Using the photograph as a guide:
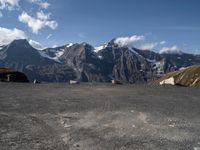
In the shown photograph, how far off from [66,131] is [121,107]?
8069 mm

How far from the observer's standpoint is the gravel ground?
49.0 feet

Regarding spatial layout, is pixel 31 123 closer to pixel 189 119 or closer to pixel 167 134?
pixel 167 134

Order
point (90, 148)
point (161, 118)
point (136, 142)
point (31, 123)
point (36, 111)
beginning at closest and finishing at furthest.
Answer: point (90, 148) < point (136, 142) < point (31, 123) < point (161, 118) < point (36, 111)

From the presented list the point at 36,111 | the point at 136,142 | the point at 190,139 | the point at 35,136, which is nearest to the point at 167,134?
the point at 190,139

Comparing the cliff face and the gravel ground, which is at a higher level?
the cliff face

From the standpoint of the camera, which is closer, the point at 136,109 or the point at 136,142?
the point at 136,142

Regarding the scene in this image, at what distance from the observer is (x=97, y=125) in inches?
723

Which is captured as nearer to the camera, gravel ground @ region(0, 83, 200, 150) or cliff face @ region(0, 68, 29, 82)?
gravel ground @ region(0, 83, 200, 150)

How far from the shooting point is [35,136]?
16.0 metres

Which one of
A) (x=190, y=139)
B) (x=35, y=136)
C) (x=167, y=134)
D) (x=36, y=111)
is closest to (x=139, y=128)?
(x=167, y=134)

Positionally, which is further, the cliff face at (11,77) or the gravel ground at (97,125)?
the cliff face at (11,77)

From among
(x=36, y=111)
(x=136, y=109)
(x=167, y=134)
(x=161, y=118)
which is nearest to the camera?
(x=167, y=134)

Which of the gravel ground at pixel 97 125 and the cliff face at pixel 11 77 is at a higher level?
the cliff face at pixel 11 77

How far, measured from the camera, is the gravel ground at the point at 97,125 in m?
14.9
